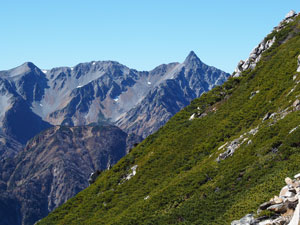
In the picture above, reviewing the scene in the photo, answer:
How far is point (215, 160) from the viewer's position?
163 feet

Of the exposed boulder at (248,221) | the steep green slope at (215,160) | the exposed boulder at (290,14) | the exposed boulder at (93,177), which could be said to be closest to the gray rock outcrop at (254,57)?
the steep green slope at (215,160)

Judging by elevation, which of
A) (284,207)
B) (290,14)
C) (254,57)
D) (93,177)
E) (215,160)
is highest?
(290,14)

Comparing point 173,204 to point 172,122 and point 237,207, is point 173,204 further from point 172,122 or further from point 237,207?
point 172,122

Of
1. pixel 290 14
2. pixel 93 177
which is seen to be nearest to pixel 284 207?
pixel 93 177

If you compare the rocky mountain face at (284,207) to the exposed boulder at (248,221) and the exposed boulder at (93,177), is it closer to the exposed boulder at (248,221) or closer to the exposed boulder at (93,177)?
the exposed boulder at (248,221)

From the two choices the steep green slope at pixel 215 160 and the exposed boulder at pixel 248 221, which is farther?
the steep green slope at pixel 215 160

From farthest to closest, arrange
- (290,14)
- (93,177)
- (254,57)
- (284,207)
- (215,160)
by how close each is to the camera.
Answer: (290,14)
(254,57)
(93,177)
(215,160)
(284,207)

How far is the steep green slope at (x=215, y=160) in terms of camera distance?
38.5m

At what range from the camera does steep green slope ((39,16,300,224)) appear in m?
38.5

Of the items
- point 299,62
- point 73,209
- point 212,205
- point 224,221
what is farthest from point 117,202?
point 299,62

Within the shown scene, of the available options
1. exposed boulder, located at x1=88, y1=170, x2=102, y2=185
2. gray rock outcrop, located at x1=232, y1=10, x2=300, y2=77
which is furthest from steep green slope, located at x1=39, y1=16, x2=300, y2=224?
exposed boulder, located at x1=88, y1=170, x2=102, y2=185

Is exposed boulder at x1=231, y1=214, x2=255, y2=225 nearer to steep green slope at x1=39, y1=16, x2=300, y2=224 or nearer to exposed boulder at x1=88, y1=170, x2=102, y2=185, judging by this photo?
steep green slope at x1=39, y1=16, x2=300, y2=224

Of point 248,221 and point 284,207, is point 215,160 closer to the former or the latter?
point 248,221

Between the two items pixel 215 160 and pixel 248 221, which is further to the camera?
pixel 215 160
